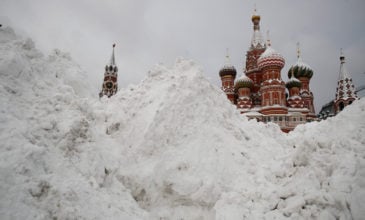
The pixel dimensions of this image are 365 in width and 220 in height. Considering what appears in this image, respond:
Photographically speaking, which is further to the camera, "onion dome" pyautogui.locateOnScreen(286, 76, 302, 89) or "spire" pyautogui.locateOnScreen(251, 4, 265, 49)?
"spire" pyautogui.locateOnScreen(251, 4, 265, 49)

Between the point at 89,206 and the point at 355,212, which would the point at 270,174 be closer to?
the point at 355,212

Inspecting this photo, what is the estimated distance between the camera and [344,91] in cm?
3244

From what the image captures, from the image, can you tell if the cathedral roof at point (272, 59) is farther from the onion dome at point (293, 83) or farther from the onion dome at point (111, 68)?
the onion dome at point (111, 68)

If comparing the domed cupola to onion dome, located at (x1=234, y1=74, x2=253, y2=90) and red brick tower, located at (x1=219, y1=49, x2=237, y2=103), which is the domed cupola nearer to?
onion dome, located at (x1=234, y1=74, x2=253, y2=90)

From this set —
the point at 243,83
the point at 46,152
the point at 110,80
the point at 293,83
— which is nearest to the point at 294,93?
the point at 293,83

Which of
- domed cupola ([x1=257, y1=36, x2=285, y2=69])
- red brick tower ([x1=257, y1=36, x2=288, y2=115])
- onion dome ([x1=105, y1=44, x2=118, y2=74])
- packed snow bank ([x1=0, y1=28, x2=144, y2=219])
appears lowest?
packed snow bank ([x1=0, y1=28, x2=144, y2=219])

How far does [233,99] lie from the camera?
35.2 metres

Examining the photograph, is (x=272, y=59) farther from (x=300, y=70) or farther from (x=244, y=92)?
(x=300, y=70)

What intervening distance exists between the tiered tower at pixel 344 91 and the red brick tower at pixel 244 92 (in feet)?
36.8

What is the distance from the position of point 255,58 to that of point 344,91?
12.2 metres

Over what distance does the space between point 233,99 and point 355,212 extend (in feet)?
101

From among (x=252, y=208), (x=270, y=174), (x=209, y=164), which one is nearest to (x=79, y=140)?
(x=209, y=164)

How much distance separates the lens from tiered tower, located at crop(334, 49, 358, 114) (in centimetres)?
3180

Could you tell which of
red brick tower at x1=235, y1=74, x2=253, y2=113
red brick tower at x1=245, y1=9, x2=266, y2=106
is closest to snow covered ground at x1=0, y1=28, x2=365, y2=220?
red brick tower at x1=235, y1=74, x2=253, y2=113
